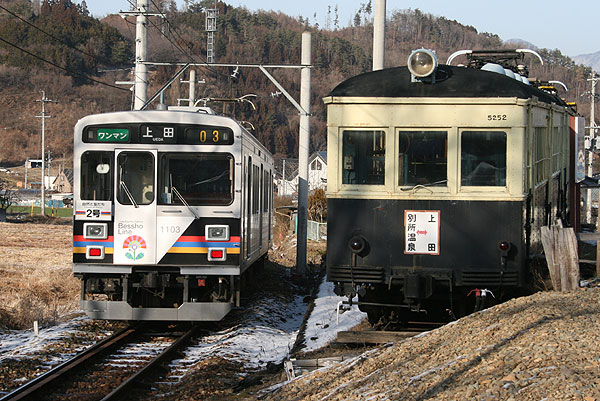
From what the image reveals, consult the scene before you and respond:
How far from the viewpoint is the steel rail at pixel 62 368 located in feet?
24.3

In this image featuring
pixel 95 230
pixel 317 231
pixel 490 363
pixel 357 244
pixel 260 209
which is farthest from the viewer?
pixel 317 231

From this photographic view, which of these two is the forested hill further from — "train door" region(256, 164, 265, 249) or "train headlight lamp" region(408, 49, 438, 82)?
"train headlight lamp" region(408, 49, 438, 82)

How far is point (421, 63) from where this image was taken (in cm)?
936

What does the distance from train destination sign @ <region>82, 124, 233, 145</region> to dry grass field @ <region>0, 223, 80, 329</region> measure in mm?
3037

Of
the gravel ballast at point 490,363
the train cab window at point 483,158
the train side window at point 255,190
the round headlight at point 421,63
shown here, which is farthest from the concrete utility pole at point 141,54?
the gravel ballast at point 490,363

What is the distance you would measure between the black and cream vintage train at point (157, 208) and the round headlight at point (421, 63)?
2943 mm

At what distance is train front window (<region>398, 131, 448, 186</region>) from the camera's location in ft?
30.6

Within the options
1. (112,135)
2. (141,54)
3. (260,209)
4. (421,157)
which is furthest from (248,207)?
(141,54)

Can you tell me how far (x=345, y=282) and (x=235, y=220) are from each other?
2291 mm

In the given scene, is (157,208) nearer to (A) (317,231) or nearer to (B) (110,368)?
(B) (110,368)

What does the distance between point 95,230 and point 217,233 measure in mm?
1703

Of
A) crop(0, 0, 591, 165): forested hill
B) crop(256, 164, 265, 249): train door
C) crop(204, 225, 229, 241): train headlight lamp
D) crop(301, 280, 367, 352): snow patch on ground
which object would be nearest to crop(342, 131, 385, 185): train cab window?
crop(301, 280, 367, 352): snow patch on ground

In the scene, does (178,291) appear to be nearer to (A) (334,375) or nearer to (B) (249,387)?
(B) (249,387)

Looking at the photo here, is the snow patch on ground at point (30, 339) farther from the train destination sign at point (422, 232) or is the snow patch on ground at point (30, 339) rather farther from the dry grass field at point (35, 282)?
the train destination sign at point (422, 232)
